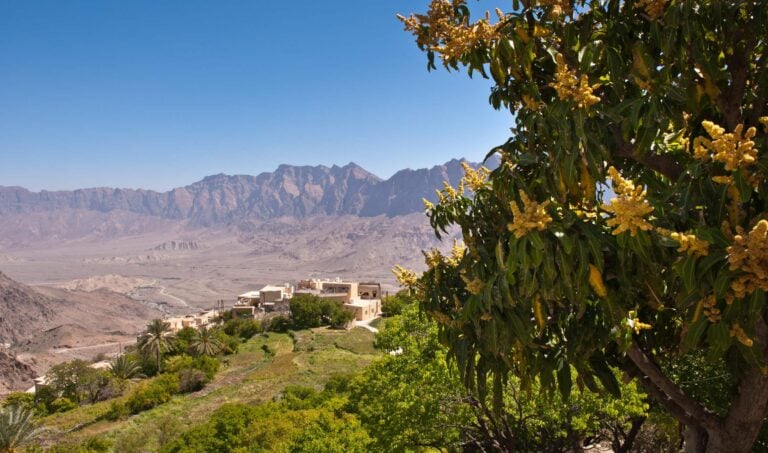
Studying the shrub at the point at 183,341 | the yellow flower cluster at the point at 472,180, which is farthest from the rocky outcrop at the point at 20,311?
the yellow flower cluster at the point at 472,180

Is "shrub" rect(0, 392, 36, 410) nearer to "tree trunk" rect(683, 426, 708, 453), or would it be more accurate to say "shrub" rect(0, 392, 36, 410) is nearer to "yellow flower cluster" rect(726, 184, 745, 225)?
"tree trunk" rect(683, 426, 708, 453)

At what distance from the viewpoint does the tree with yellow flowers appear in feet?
9.00

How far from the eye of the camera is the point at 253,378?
4162 cm

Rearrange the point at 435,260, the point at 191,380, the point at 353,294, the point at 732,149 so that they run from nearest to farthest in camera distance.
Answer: the point at 732,149 → the point at 435,260 → the point at 191,380 → the point at 353,294

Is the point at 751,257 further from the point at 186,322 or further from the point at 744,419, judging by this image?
the point at 186,322

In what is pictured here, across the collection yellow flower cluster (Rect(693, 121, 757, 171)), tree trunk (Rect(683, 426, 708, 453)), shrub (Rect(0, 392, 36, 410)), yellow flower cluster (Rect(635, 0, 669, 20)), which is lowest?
shrub (Rect(0, 392, 36, 410))

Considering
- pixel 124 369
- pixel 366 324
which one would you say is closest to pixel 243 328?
pixel 366 324

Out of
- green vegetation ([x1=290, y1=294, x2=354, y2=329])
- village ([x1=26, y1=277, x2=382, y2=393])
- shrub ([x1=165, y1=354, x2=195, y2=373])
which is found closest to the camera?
shrub ([x1=165, y1=354, x2=195, y2=373])

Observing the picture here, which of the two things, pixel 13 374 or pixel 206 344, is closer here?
pixel 206 344

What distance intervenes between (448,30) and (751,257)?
324 cm

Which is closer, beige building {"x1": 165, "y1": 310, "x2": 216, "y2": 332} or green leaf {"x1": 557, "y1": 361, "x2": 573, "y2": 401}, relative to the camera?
green leaf {"x1": 557, "y1": 361, "x2": 573, "y2": 401}

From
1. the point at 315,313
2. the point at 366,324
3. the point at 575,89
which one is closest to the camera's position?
the point at 575,89

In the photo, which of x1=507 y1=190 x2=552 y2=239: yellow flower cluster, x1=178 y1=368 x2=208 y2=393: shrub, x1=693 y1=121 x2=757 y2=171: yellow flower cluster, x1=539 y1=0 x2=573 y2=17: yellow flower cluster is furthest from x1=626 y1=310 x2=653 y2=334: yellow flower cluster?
x1=178 y1=368 x2=208 y2=393: shrub

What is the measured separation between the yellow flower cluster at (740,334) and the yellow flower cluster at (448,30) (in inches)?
112
